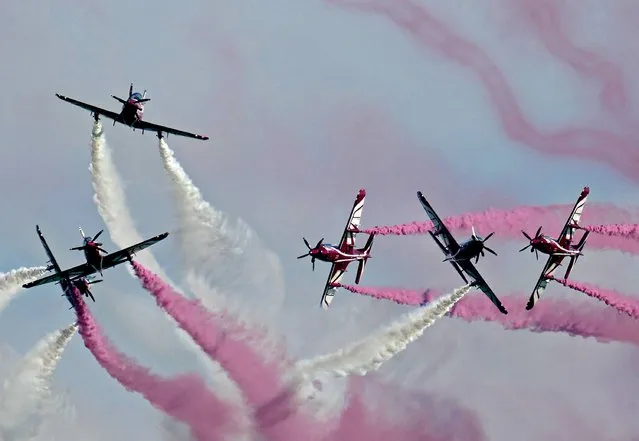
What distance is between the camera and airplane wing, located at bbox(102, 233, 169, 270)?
93.1 m

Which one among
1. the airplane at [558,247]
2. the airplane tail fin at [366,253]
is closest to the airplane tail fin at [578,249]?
the airplane at [558,247]

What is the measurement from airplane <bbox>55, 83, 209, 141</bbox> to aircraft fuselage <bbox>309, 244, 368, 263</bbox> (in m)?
12.5

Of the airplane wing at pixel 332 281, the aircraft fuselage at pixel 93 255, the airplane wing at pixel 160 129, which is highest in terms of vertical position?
the airplane wing at pixel 160 129

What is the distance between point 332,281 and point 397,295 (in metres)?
5.02

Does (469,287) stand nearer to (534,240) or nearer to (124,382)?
(534,240)

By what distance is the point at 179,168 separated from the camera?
3952 inches

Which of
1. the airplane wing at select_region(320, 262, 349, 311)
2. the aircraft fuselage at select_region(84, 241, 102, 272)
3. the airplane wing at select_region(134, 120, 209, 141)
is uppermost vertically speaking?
the airplane wing at select_region(134, 120, 209, 141)

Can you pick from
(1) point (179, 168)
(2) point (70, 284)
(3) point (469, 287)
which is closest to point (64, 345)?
(2) point (70, 284)

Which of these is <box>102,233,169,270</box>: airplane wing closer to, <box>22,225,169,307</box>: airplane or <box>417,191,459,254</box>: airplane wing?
<box>22,225,169,307</box>: airplane

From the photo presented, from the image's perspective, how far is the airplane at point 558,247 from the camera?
93688mm

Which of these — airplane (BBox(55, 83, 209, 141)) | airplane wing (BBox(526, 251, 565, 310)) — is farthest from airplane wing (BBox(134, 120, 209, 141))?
airplane wing (BBox(526, 251, 565, 310))

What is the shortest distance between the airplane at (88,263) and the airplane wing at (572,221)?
86.9 ft

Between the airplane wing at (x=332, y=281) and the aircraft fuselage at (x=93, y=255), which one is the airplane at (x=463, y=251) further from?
the aircraft fuselage at (x=93, y=255)

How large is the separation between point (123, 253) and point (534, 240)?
87.6 feet
